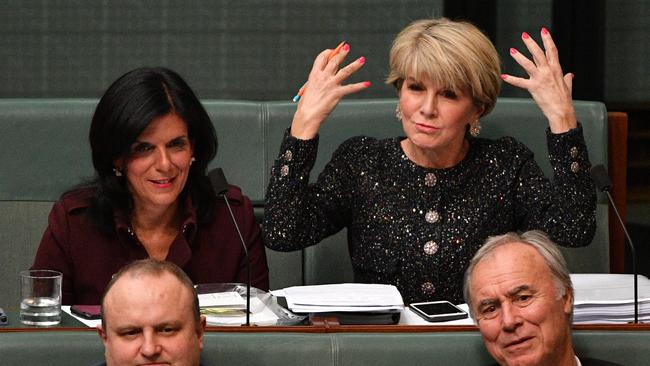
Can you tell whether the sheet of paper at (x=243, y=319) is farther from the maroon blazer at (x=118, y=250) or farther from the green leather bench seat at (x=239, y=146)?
the green leather bench seat at (x=239, y=146)

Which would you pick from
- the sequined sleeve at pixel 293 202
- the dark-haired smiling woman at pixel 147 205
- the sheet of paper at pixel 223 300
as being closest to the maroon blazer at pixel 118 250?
the dark-haired smiling woman at pixel 147 205

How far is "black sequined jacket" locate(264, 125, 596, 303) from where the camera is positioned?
259 cm

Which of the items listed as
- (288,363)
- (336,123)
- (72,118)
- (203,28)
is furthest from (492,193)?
(203,28)

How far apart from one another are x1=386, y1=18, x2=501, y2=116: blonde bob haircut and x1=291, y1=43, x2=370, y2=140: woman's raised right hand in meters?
0.11

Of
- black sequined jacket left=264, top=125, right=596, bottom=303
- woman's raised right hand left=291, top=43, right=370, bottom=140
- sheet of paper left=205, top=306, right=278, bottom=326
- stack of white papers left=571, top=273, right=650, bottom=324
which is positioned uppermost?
A: woman's raised right hand left=291, top=43, right=370, bottom=140

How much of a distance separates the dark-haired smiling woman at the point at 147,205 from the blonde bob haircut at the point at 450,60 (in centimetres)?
46

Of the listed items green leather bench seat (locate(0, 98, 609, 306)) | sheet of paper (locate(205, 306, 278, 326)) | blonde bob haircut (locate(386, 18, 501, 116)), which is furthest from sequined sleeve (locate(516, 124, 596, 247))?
sheet of paper (locate(205, 306, 278, 326))

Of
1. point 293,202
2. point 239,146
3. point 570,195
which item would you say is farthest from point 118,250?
point 570,195

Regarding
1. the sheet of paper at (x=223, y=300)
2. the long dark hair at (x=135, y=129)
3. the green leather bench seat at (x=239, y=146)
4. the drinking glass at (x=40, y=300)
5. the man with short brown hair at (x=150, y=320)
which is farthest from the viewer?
the green leather bench seat at (x=239, y=146)

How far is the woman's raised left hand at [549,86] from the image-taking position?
257 cm

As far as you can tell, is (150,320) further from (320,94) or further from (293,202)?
(320,94)

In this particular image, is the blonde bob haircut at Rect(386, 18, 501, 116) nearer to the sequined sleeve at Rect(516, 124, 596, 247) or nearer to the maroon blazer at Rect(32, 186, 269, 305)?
the sequined sleeve at Rect(516, 124, 596, 247)

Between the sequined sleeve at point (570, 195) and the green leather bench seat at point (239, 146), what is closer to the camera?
the sequined sleeve at point (570, 195)

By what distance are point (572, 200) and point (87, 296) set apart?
106cm
